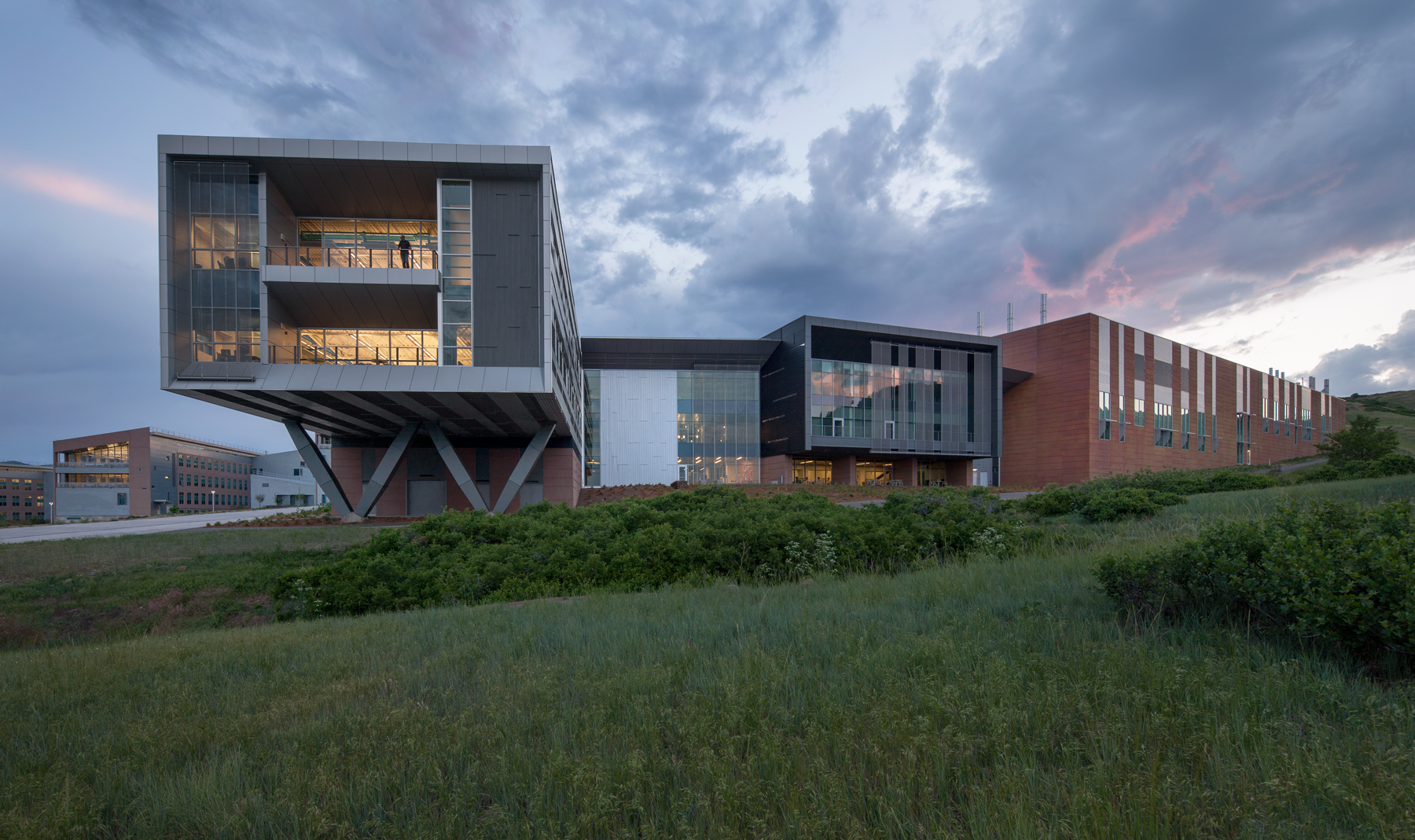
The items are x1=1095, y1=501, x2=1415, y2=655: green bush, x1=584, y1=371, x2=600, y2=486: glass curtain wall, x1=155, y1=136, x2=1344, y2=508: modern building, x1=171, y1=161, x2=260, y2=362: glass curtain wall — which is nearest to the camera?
x1=1095, y1=501, x2=1415, y2=655: green bush

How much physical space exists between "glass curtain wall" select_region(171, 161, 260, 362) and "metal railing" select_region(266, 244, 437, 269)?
147 cm

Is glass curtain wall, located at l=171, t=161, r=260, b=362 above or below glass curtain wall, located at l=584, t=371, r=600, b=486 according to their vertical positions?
above

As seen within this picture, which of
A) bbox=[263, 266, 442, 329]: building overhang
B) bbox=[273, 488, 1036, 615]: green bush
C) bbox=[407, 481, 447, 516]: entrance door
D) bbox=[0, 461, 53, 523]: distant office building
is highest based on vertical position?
bbox=[263, 266, 442, 329]: building overhang

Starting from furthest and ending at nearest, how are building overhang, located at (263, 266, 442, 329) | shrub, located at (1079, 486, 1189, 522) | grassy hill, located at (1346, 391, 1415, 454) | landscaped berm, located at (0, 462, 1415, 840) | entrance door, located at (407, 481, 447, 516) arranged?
grassy hill, located at (1346, 391, 1415, 454) → entrance door, located at (407, 481, 447, 516) → building overhang, located at (263, 266, 442, 329) → shrub, located at (1079, 486, 1189, 522) → landscaped berm, located at (0, 462, 1415, 840)

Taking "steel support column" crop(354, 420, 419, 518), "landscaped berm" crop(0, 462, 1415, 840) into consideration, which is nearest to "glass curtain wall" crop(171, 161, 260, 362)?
"steel support column" crop(354, 420, 419, 518)

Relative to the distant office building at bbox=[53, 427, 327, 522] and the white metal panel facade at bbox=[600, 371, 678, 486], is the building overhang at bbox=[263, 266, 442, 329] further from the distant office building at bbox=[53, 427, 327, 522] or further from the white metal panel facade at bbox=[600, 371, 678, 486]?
the distant office building at bbox=[53, 427, 327, 522]

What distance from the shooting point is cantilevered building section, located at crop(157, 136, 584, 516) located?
22250mm

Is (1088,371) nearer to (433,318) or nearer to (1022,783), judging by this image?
(433,318)

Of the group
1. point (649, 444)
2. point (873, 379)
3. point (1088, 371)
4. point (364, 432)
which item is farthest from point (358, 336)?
point (1088, 371)

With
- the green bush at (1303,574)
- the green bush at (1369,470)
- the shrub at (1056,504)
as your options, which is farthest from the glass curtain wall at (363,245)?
the green bush at (1369,470)

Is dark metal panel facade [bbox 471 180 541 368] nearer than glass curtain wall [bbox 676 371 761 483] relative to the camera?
Yes

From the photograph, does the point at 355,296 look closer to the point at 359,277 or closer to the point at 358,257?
the point at 359,277

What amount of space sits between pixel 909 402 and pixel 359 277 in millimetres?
38970

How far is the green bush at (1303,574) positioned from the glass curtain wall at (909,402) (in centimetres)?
3722
